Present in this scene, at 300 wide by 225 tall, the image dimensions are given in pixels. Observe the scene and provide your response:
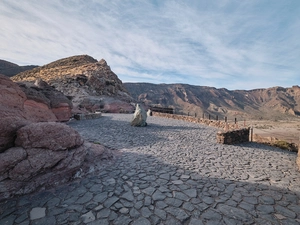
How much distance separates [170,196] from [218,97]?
128 metres

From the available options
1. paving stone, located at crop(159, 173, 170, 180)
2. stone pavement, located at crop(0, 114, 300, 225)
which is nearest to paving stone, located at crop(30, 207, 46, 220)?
stone pavement, located at crop(0, 114, 300, 225)

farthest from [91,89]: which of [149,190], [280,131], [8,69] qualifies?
[8,69]

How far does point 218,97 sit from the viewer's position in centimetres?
12044

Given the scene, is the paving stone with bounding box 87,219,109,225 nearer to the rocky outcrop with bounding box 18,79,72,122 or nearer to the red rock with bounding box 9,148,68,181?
the red rock with bounding box 9,148,68,181

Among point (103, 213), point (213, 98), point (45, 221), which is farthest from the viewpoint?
point (213, 98)

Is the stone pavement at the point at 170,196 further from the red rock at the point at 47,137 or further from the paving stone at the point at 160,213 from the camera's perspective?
the red rock at the point at 47,137

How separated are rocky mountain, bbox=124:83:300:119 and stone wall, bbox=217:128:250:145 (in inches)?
3341

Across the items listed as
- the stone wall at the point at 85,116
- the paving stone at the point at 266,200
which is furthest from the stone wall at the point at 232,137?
the stone wall at the point at 85,116

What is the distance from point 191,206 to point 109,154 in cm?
324

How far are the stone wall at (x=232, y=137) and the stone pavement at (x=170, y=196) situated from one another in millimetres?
2533

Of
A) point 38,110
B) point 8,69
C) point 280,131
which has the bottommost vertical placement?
point 280,131

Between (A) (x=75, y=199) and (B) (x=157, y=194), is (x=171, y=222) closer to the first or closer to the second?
(B) (x=157, y=194)

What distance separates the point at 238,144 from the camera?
823 centimetres

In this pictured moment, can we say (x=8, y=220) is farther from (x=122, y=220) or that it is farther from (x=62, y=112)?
(x=62, y=112)
